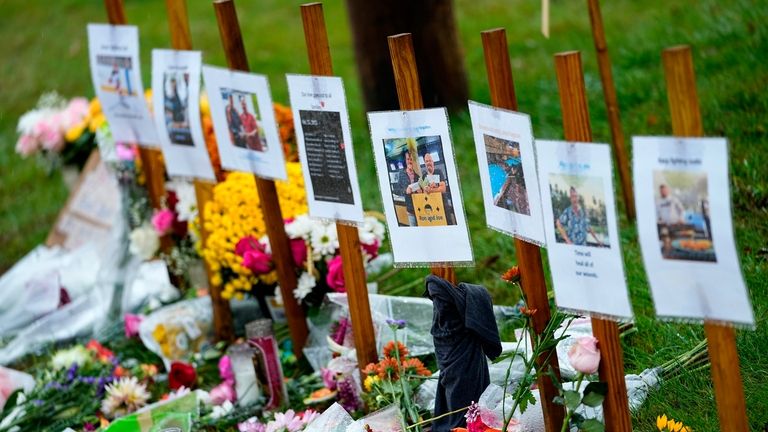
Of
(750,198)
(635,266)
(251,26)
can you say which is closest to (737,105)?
(750,198)

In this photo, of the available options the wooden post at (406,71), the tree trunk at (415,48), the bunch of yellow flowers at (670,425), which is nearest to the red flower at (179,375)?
the wooden post at (406,71)

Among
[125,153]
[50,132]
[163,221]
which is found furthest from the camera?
[50,132]

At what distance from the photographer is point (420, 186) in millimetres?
2457

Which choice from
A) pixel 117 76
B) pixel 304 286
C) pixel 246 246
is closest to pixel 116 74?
pixel 117 76

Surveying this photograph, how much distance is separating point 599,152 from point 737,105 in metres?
2.61

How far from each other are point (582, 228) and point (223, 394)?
5.54 feet

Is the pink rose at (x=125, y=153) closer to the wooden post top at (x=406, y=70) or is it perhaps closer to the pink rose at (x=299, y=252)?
the pink rose at (x=299, y=252)

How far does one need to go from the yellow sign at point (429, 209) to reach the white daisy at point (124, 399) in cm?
141

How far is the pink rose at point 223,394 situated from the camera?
11.1ft

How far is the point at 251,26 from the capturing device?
9219 millimetres

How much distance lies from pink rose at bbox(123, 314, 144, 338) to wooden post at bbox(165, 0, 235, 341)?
319 millimetres

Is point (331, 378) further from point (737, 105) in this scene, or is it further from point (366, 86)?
point (366, 86)

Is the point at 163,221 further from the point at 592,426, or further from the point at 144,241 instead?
the point at 592,426

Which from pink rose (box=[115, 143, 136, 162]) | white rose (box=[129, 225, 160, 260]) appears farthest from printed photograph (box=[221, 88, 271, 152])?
pink rose (box=[115, 143, 136, 162])
